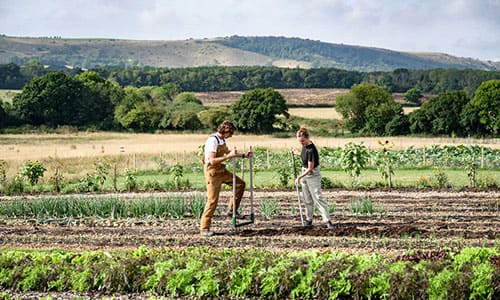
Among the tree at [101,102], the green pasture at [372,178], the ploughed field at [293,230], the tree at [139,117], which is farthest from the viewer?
the tree at [101,102]

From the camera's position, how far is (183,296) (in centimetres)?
949

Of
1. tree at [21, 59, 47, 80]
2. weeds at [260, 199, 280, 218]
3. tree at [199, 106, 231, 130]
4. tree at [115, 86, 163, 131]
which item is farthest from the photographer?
tree at [21, 59, 47, 80]

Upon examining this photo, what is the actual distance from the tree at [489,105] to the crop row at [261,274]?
179 feet

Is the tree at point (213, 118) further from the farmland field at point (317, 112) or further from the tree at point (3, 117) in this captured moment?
the tree at point (3, 117)

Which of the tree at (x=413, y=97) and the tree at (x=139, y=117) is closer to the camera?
the tree at (x=139, y=117)

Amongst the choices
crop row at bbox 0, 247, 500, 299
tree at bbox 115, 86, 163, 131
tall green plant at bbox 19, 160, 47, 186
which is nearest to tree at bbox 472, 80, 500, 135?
tree at bbox 115, 86, 163, 131

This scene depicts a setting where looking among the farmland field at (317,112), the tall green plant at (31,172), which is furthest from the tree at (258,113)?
the tall green plant at (31,172)

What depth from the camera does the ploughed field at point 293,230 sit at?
40.9 feet

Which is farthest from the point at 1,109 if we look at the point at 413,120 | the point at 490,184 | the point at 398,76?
the point at 398,76

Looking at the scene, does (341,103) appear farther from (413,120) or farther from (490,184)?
(490,184)

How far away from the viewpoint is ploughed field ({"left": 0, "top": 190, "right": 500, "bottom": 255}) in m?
12.5

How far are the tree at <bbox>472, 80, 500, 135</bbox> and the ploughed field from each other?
1797 inches

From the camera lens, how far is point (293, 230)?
1369cm

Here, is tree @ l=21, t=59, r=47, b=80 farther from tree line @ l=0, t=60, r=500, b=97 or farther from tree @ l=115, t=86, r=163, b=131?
tree @ l=115, t=86, r=163, b=131
